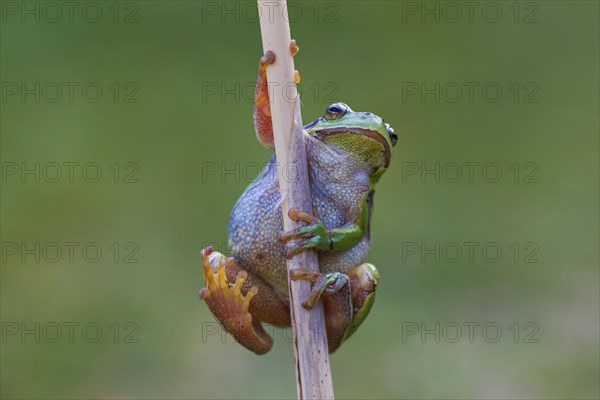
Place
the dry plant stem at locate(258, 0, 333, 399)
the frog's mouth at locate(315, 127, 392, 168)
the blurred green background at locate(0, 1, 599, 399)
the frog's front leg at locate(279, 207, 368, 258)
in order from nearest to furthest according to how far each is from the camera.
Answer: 1. the dry plant stem at locate(258, 0, 333, 399)
2. the frog's front leg at locate(279, 207, 368, 258)
3. the frog's mouth at locate(315, 127, 392, 168)
4. the blurred green background at locate(0, 1, 599, 399)

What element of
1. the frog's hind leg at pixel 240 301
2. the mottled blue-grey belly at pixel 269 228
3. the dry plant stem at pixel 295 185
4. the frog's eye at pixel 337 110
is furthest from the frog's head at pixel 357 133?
the frog's hind leg at pixel 240 301

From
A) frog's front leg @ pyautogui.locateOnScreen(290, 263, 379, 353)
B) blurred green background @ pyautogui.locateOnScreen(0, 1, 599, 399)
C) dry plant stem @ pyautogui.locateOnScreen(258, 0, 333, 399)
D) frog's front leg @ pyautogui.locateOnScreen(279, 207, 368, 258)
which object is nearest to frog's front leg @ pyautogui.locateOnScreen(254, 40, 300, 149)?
dry plant stem @ pyautogui.locateOnScreen(258, 0, 333, 399)

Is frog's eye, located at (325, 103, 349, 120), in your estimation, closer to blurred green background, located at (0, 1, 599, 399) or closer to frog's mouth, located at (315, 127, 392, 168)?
frog's mouth, located at (315, 127, 392, 168)

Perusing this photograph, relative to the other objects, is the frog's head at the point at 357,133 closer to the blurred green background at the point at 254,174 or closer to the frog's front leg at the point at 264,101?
the frog's front leg at the point at 264,101

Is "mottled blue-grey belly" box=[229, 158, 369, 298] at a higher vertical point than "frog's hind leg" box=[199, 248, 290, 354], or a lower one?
higher

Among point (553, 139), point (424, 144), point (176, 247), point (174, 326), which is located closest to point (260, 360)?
point (174, 326)

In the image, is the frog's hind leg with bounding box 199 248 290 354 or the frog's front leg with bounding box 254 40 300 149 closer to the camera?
the frog's front leg with bounding box 254 40 300 149
